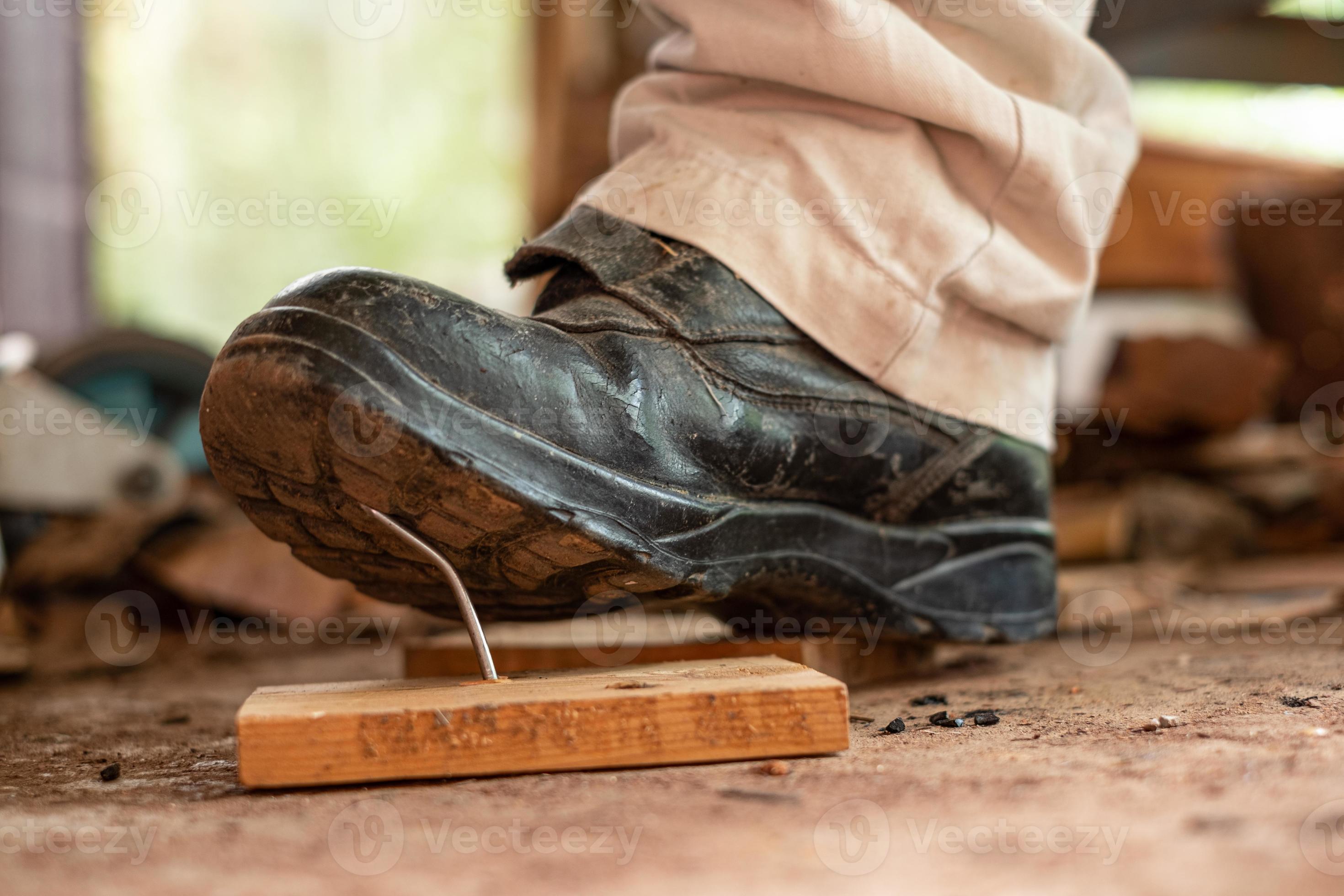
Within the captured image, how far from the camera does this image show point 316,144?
917 centimetres

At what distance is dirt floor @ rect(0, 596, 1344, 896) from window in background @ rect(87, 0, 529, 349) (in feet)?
23.8

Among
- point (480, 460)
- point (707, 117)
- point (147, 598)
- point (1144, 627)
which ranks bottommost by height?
point (147, 598)

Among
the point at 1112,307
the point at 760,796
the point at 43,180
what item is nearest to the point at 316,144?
the point at 43,180

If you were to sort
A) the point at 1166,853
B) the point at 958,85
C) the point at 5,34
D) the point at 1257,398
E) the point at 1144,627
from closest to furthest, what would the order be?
the point at 1166,853
the point at 958,85
the point at 1144,627
the point at 1257,398
the point at 5,34

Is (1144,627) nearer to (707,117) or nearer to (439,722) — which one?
(707,117)

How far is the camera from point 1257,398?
101 inches

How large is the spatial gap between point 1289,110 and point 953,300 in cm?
485

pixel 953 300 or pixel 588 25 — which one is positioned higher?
pixel 588 25

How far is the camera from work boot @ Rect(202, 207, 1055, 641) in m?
0.81

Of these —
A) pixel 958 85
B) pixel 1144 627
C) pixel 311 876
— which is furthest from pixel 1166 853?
pixel 1144 627

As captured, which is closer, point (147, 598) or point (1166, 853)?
point (1166, 853)

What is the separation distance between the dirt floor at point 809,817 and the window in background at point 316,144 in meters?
7.27

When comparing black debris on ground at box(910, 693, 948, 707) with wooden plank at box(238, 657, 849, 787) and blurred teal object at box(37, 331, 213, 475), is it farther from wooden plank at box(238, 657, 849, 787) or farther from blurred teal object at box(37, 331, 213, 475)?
blurred teal object at box(37, 331, 213, 475)

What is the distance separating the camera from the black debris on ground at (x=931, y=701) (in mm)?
1021
